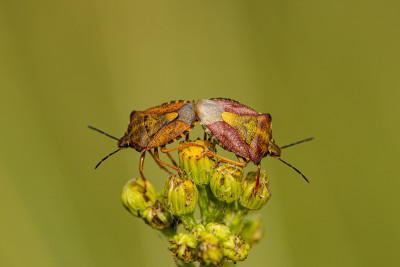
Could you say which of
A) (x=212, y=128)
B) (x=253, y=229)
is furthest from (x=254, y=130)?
(x=253, y=229)

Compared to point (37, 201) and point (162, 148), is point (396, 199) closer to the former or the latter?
point (162, 148)

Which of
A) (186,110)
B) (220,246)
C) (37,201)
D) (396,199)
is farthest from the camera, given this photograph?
(396,199)

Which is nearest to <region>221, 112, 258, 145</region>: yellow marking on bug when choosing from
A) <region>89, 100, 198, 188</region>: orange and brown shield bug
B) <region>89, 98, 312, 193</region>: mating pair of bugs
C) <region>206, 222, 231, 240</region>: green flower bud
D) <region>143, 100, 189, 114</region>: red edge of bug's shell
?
<region>89, 98, 312, 193</region>: mating pair of bugs

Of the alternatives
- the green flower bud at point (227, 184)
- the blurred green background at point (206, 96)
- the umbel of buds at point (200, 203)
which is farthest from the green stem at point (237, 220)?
the blurred green background at point (206, 96)

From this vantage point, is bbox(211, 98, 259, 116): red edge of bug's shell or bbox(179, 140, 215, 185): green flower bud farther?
bbox(211, 98, 259, 116): red edge of bug's shell

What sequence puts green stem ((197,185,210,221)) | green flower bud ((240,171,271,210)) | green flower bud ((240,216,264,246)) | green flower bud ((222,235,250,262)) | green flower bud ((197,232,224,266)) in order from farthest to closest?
A: green flower bud ((240,216,264,246)) → green stem ((197,185,210,221)) → green flower bud ((240,171,271,210)) → green flower bud ((222,235,250,262)) → green flower bud ((197,232,224,266))

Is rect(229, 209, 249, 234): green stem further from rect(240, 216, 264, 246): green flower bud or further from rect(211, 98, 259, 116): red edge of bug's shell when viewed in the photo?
rect(211, 98, 259, 116): red edge of bug's shell

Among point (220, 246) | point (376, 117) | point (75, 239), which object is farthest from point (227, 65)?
point (220, 246)
